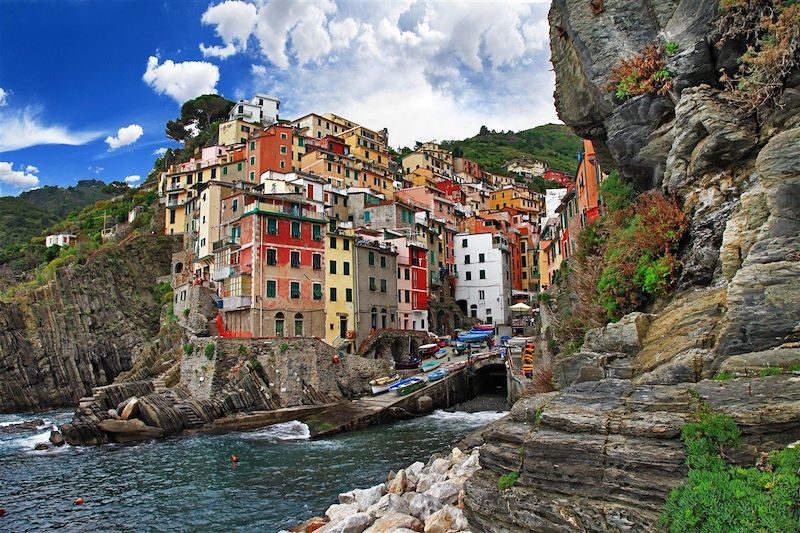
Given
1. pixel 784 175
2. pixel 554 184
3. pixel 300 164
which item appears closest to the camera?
pixel 784 175

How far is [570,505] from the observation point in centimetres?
928

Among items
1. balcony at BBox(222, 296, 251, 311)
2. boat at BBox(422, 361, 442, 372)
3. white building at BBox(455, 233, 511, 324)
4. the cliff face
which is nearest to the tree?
the cliff face

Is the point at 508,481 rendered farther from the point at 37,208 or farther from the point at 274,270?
the point at 37,208

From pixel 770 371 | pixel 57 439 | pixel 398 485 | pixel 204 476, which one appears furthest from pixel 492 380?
pixel 770 371

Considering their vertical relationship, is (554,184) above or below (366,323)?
above

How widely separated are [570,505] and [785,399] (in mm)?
3758

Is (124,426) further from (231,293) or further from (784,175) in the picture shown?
(784,175)

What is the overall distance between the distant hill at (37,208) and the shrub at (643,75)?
10959cm

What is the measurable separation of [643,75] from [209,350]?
32510mm

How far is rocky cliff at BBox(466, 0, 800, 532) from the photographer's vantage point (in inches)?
347

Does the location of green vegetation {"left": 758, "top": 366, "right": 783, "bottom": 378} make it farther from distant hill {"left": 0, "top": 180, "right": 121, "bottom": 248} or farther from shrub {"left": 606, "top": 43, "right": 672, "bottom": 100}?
distant hill {"left": 0, "top": 180, "right": 121, "bottom": 248}

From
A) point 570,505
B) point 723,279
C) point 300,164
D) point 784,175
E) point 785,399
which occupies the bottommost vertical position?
point 570,505

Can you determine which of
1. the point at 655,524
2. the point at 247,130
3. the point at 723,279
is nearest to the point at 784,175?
the point at 723,279

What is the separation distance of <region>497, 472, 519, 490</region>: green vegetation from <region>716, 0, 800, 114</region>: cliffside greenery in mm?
10492
